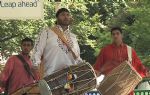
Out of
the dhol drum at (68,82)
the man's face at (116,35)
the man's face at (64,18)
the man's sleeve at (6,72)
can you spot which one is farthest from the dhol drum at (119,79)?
the man's sleeve at (6,72)

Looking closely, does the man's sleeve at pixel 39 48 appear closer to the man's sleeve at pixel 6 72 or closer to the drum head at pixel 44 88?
A: the drum head at pixel 44 88

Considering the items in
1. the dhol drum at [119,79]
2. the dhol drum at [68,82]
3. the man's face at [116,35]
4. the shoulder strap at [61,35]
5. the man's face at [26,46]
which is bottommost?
the dhol drum at [119,79]

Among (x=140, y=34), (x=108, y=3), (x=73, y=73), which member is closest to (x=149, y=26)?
(x=140, y=34)

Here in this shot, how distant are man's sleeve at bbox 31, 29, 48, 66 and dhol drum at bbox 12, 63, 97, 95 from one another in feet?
1.10

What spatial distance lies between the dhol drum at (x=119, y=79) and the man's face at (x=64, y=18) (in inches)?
43.1

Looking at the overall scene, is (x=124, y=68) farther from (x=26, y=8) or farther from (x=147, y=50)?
(x=147, y=50)

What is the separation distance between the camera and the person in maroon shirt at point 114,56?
7227mm

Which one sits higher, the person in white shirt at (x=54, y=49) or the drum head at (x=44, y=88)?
the person in white shirt at (x=54, y=49)

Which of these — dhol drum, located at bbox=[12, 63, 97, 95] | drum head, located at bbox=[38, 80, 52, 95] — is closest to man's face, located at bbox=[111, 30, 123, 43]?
dhol drum, located at bbox=[12, 63, 97, 95]

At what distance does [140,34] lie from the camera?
2166 cm

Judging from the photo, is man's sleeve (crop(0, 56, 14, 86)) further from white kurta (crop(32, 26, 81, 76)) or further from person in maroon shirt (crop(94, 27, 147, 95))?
person in maroon shirt (crop(94, 27, 147, 95))

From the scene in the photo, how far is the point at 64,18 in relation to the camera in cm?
Answer: 626

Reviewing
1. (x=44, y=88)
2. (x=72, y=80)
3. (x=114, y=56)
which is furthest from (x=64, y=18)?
(x=114, y=56)

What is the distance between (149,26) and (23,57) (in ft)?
46.1
